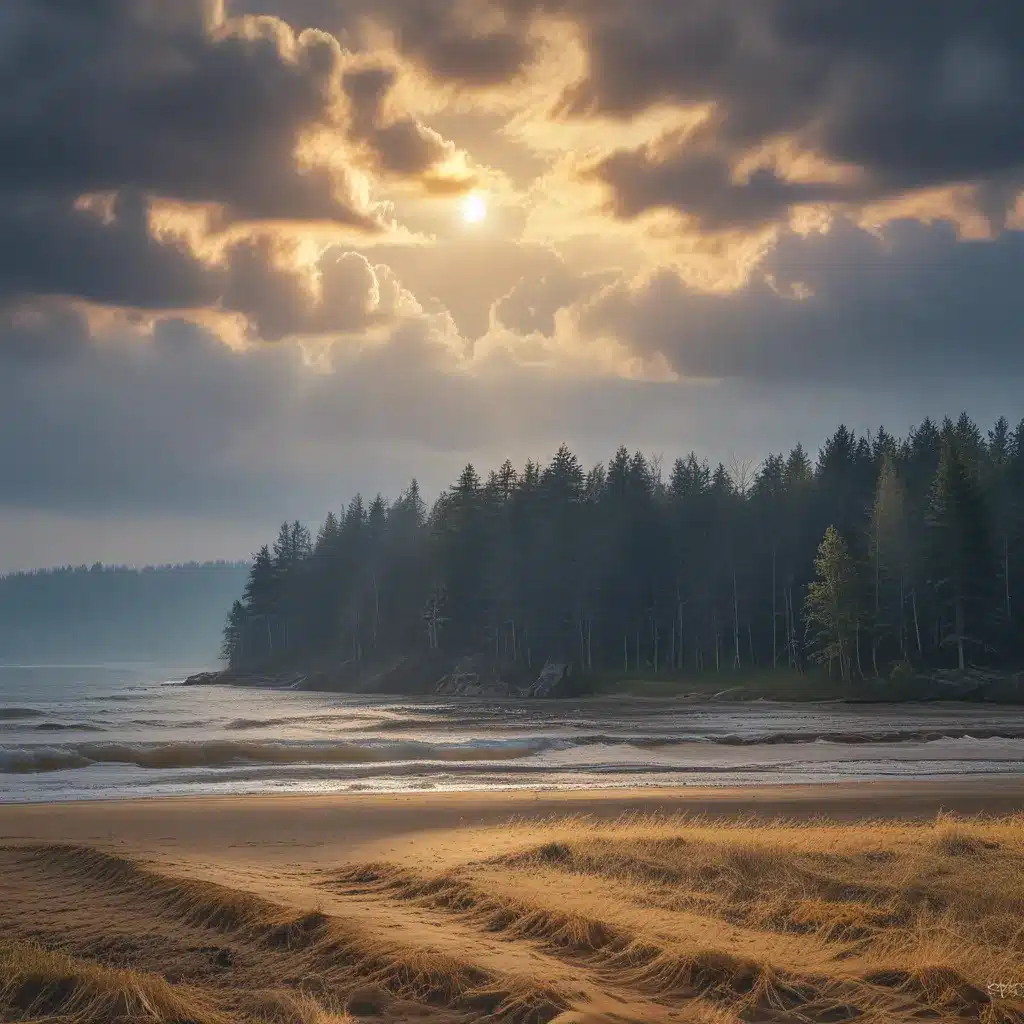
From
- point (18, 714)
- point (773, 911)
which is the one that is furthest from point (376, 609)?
point (773, 911)

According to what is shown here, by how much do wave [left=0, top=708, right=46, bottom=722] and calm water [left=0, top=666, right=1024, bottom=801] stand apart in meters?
0.11

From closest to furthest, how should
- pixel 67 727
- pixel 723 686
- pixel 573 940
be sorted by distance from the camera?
1. pixel 573 940
2. pixel 67 727
3. pixel 723 686

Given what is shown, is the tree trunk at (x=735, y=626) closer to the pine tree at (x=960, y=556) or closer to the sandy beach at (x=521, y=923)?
the pine tree at (x=960, y=556)

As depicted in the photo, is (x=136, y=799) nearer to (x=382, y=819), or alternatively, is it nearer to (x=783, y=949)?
(x=382, y=819)

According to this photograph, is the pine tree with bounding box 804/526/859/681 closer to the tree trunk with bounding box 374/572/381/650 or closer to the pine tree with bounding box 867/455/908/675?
the pine tree with bounding box 867/455/908/675

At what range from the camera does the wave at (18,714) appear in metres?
54.7

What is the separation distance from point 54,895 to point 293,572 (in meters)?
125

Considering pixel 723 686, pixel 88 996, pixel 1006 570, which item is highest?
pixel 1006 570

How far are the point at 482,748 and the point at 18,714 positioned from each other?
3334 centimetres

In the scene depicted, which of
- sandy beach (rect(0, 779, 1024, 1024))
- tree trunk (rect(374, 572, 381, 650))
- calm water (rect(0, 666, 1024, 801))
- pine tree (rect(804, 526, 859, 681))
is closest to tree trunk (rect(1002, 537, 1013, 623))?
pine tree (rect(804, 526, 859, 681))

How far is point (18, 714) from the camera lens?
58.6 meters

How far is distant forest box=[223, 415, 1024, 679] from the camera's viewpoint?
2749 inches

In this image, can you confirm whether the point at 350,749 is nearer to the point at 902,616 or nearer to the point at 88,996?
the point at 88,996

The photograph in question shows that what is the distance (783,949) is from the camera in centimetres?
960
